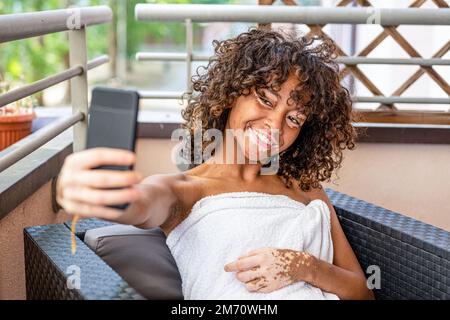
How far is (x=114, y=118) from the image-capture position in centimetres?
118

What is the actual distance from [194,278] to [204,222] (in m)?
0.11

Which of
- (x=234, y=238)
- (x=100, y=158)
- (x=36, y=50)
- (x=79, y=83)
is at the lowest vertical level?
(x=36, y=50)

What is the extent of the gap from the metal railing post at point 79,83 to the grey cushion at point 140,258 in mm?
738

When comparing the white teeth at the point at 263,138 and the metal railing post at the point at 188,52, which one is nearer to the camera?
the white teeth at the point at 263,138

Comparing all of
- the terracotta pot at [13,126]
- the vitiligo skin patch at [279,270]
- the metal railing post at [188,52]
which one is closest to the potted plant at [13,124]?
the terracotta pot at [13,126]

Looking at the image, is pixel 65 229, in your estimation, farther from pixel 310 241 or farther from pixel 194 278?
pixel 310 241

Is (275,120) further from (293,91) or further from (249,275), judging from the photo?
→ (249,275)

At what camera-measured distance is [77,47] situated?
2.21m

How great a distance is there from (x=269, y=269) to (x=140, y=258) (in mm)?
258

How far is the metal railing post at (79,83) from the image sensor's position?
A: 2207 millimetres

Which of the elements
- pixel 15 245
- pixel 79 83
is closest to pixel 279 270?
pixel 15 245

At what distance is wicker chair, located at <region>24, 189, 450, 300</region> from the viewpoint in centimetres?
132

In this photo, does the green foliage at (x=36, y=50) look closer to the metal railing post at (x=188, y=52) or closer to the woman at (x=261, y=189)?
the metal railing post at (x=188, y=52)
